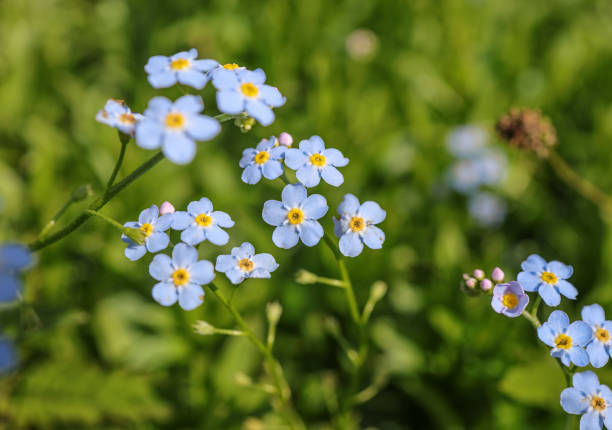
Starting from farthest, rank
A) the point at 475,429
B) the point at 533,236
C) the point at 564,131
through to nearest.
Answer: the point at 564,131 → the point at 533,236 → the point at 475,429

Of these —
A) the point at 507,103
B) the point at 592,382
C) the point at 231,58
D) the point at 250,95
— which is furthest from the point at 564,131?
the point at 250,95

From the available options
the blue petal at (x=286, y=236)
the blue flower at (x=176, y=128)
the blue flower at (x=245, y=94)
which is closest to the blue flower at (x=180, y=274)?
the blue petal at (x=286, y=236)

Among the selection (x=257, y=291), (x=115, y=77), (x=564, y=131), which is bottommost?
(x=257, y=291)

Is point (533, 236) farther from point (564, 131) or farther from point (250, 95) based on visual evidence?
point (250, 95)

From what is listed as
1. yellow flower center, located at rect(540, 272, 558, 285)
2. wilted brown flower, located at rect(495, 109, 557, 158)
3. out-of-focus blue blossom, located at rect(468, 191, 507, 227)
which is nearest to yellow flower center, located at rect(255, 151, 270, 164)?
yellow flower center, located at rect(540, 272, 558, 285)

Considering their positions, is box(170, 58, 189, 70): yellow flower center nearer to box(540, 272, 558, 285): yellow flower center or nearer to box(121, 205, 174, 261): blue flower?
box(121, 205, 174, 261): blue flower

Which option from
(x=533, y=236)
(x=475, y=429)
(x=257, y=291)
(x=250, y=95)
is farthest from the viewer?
(x=533, y=236)

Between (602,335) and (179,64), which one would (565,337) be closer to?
(602,335)
